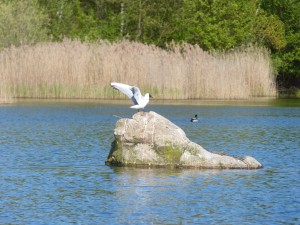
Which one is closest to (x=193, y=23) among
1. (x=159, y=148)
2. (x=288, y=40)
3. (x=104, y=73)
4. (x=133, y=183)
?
(x=288, y=40)

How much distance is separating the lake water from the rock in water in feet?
1.15

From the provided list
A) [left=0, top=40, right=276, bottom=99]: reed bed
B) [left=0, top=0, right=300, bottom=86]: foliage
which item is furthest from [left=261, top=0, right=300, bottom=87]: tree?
[left=0, top=40, right=276, bottom=99]: reed bed

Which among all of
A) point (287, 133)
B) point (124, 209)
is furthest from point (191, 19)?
point (124, 209)

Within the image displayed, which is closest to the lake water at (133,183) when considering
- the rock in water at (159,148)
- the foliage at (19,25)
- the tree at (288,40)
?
the rock in water at (159,148)

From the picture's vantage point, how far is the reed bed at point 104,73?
4288 centimetres

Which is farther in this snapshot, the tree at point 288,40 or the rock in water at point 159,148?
the tree at point 288,40

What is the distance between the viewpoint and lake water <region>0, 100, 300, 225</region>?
14.7 meters

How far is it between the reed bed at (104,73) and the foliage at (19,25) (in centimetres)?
590

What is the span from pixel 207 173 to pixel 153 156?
1.35 metres

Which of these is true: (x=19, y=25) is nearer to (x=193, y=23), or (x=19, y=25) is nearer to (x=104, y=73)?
(x=104, y=73)

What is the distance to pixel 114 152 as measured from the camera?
792 inches

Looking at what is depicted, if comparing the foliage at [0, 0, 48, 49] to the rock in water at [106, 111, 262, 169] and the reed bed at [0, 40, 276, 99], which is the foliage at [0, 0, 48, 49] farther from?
the rock in water at [106, 111, 262, 169]

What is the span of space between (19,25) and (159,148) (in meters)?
33.2

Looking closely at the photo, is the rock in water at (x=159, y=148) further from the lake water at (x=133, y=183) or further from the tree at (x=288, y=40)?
the tree at (x=288, y=40)
